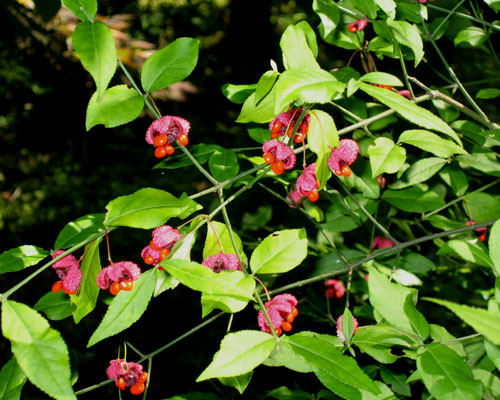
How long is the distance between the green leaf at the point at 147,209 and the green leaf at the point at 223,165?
17 cm

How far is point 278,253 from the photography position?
787 millimetres

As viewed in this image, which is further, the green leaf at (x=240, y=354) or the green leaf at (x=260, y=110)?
the green leaf at (x=260, y=110)

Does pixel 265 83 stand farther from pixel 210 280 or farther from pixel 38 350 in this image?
pixel 38 350

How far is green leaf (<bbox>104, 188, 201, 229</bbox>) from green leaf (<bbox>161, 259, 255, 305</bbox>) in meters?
0.09

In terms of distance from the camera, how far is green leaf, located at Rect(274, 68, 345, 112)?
554 mm

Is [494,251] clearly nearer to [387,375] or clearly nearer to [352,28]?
[387,375]

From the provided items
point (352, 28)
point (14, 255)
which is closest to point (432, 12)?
point (352, 28)

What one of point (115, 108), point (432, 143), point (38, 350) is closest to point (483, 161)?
point (432, 143)

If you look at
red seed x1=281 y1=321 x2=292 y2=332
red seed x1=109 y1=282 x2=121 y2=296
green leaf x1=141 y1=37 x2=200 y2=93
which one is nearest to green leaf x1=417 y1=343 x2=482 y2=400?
red seed x1=281 y1=321 x2=292 y2=332

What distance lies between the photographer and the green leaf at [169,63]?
2.56 ft

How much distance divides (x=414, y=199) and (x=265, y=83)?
0.62 metres

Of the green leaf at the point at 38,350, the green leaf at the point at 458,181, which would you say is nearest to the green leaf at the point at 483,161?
the green leaf at the point at 458,181

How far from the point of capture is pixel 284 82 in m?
0.56

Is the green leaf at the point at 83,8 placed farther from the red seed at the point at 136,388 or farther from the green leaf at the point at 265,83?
the red seed at the point at 136,388
